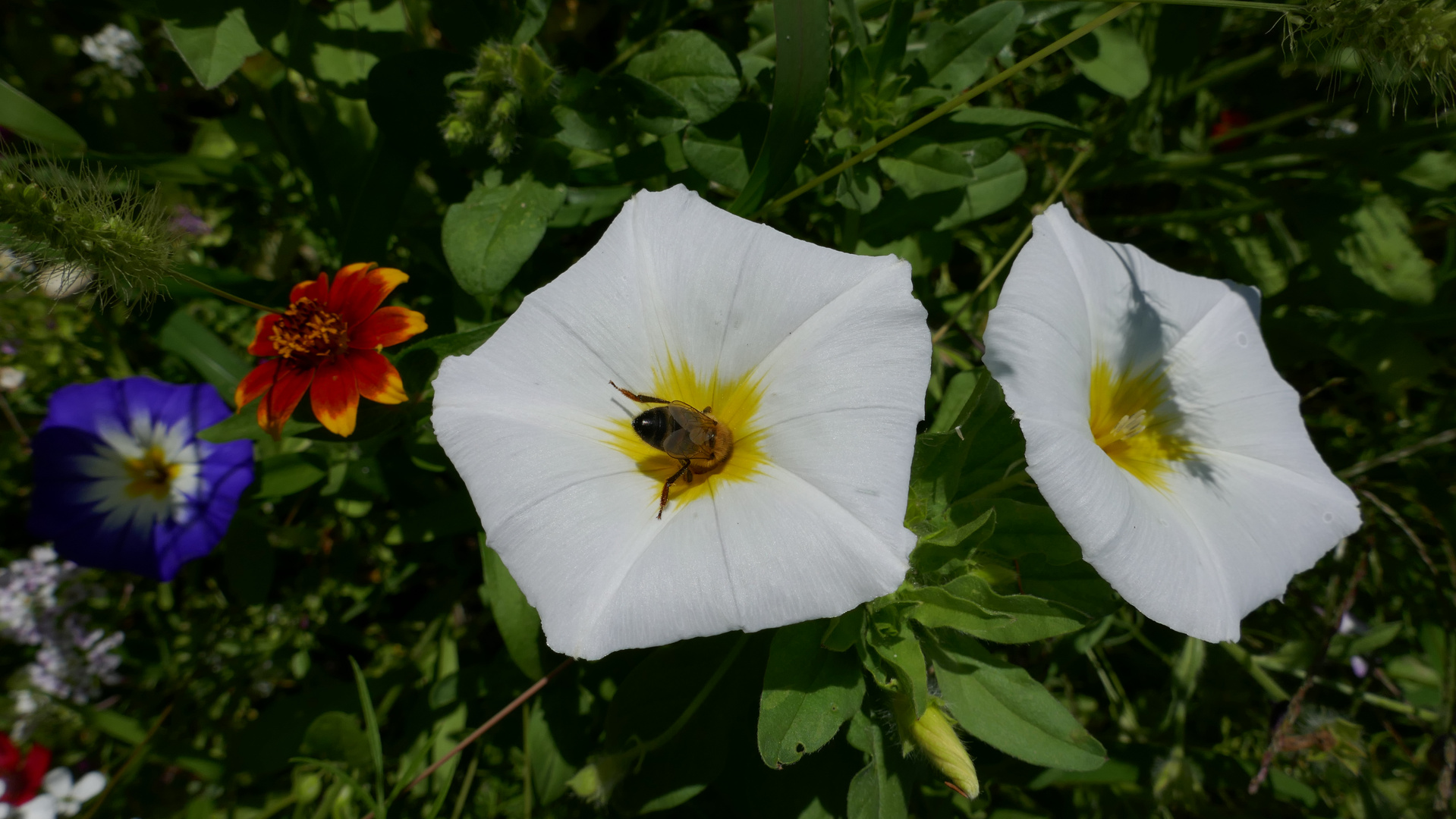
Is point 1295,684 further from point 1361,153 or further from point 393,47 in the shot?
point 393,47

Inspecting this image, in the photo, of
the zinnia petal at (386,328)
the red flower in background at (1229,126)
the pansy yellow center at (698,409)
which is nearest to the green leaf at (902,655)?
the pansy yellow center at (698,409)

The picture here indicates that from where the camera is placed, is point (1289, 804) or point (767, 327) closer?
point (767, 327)

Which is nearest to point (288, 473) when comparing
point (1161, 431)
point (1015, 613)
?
point (1015, 613)

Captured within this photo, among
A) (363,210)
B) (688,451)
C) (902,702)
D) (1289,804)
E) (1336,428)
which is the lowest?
(1289,804)

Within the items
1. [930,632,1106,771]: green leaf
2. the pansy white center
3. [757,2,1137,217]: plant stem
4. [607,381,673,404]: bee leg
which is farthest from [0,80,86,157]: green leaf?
[930,632,1106,771]: green leaf

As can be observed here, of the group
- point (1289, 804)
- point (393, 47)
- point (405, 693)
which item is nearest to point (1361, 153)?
point (1289, 804)

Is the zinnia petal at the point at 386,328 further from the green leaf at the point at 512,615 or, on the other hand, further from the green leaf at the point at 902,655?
the green leaf at the point at 902,655
